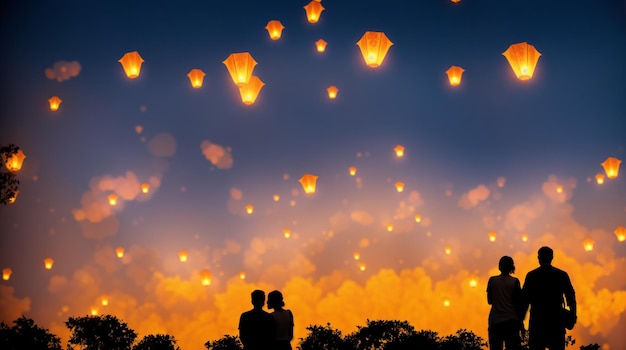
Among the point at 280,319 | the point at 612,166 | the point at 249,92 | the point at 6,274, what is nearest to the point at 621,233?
the point at 612,166

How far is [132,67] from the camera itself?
10023mm

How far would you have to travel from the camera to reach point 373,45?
312 inches

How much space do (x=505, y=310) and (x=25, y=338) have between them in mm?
6476

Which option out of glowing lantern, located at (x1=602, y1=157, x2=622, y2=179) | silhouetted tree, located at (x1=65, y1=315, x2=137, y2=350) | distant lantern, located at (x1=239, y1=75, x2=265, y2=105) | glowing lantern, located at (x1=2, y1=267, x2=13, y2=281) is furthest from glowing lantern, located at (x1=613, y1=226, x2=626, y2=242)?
glowing lantern, located at (x1=2, y1=267, x2=13, y2=281)

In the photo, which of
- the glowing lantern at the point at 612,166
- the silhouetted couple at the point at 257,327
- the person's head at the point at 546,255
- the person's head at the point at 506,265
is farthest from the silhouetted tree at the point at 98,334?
the glowing lantern at the point at 612,166

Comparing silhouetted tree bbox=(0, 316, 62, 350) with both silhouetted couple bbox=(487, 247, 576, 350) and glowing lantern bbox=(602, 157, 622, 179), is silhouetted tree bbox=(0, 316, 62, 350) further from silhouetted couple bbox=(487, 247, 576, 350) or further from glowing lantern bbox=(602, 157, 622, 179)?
glowing lantern bbox=(602, 157, 622, 179)

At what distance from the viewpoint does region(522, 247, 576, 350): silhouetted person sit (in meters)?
4.09

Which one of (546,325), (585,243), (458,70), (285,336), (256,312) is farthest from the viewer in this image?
(585,243)

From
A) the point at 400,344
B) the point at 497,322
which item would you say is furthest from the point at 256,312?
the point at 400,344

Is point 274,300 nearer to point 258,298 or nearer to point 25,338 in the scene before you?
point 258,298

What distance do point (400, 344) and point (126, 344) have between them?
15.1 feet

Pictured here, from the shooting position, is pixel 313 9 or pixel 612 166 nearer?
pixel 313 9

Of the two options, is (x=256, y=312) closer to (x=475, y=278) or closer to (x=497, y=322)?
(x=497, y=322)

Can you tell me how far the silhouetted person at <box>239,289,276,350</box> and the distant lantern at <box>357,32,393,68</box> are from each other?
505 cm
